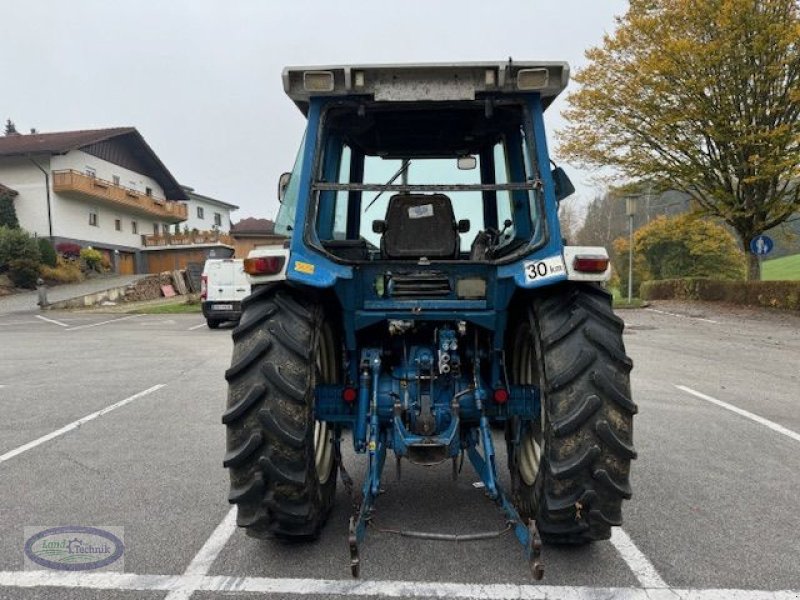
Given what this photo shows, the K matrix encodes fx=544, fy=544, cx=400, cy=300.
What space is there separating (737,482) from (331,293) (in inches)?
120

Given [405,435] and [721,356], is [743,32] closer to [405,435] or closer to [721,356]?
[721,356]

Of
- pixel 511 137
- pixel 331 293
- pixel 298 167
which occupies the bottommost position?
pixel 331 293

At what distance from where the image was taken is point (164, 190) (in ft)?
137

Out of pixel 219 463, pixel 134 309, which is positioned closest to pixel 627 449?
pixel 219 463

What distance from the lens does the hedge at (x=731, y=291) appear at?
16.0 m

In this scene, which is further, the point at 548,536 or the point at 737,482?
the point at 737,482

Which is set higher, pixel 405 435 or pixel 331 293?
pixel 331 293

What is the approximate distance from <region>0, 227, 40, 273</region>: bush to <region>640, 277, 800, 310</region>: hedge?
27.4 metres

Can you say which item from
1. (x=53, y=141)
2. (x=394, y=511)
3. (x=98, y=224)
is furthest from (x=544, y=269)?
(x=53, y=141)

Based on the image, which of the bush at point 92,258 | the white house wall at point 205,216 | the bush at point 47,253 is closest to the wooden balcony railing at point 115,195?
the bush at point 92,258

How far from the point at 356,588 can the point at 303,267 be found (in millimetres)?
1506

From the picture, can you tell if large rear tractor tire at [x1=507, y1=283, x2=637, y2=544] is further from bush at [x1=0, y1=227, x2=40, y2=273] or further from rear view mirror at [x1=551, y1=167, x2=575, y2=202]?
bush at [x1=0, y1=227, x2=40, y2=273]

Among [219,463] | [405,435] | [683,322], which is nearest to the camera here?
[405,435]

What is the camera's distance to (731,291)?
1847 cm
